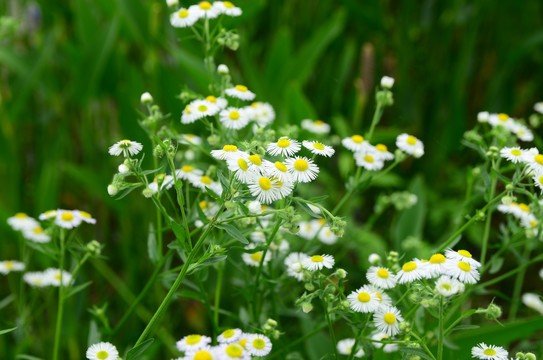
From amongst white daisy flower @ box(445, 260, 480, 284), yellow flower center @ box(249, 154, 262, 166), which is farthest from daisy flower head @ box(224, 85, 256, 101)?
white daisy flower @ box(445, 260, 480, 284)

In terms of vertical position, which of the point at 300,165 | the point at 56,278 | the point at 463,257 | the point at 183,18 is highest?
the point at 183,18

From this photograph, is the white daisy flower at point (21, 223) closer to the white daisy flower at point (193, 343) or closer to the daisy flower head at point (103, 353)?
the daisy flower head at point (103, 353)

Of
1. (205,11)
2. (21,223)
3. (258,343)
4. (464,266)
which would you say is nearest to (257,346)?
(258,343)

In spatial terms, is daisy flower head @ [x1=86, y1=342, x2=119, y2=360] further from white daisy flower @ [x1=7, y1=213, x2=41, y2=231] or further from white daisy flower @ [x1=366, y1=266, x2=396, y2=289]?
white daisy flower @ [x1=7, y1=213, x2=41, y2=231]

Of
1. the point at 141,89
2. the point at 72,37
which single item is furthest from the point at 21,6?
the point at 141,89

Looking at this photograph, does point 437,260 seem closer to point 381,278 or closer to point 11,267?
point 381,278
